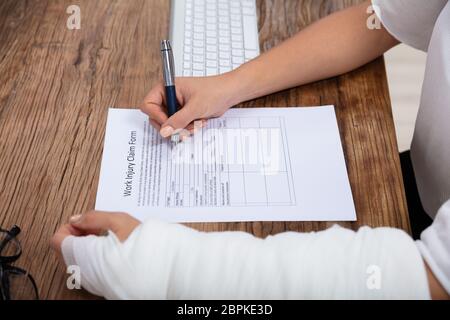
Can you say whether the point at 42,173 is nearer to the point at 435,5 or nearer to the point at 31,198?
the point at 31,198

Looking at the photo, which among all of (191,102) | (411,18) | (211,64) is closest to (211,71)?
(211,64)

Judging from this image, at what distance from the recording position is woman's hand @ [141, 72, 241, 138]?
0.81 meters

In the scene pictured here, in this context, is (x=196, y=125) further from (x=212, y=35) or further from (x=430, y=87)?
(x=430, y=87)

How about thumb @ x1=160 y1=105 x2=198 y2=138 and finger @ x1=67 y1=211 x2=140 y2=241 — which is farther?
thumb @ x1=160 y1=105 x2=198 y2=138

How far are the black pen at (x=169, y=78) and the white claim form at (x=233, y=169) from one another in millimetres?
50

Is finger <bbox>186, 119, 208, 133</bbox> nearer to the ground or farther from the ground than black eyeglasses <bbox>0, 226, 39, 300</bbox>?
farther from the ground

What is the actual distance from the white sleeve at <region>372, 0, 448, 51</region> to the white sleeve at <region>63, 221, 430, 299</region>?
0.43 meters

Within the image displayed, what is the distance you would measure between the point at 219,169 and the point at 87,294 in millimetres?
247

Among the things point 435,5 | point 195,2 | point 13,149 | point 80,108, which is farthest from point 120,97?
point 435,5

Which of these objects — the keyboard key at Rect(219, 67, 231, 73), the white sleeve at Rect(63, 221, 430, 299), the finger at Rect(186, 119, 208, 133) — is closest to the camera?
the white sleeve at Rect(63, 221, 430, 299)

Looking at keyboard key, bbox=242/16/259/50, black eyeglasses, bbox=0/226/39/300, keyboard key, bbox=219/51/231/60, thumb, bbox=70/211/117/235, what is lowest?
black eyeglasses, bbox=0/226/39/300

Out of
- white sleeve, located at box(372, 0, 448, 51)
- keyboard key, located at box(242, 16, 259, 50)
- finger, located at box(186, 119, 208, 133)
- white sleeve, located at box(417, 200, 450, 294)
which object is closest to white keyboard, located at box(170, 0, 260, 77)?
keyboard key, located at box(242, 16, 259, 50)

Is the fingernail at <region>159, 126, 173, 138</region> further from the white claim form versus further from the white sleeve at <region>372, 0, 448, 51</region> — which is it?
the white sleeve at <region>372, 0, 448, 51</region>

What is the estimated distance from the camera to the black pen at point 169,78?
0.81 meters
